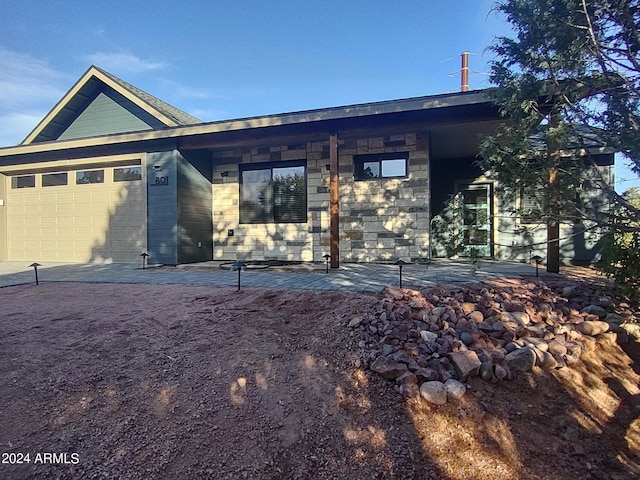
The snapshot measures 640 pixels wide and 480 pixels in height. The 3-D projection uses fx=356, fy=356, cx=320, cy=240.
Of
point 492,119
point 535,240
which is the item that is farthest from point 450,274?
point 535,240

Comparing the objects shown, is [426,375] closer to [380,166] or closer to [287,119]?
[287,119]

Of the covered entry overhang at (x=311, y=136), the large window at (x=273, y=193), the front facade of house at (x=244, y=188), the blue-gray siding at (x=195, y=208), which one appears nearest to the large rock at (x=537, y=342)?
the covered entry overhang at (x=311, y=136)

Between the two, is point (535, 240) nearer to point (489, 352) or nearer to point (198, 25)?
point (489, 352)

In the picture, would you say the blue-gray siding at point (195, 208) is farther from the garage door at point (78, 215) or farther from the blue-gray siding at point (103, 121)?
the blue-gray siding at point (103, 121)

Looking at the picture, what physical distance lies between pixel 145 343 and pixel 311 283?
2.47 m

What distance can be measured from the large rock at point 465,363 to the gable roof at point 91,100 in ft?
30.6

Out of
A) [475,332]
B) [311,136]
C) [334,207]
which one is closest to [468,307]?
[475,332]

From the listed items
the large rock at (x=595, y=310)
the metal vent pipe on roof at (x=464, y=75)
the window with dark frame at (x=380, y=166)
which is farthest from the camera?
the metal vent pipe on roof at (x=464, y=75)

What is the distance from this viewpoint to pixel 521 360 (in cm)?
267

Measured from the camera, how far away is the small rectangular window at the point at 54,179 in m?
9.55

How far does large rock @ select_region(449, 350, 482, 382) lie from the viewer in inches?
97.5

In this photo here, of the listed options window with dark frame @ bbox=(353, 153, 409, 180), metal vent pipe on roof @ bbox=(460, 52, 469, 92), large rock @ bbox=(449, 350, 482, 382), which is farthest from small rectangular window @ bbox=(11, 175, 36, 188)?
metal vent pipe on roof @ bbox=(460, 52, 469, 92)

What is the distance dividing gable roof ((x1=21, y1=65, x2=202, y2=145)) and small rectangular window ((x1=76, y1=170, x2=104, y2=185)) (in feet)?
6.30

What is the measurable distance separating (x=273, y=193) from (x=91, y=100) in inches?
265
